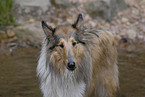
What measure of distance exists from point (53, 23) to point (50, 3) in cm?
140

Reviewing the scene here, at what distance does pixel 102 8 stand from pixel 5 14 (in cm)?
475

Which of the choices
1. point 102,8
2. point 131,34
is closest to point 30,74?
point 131,34

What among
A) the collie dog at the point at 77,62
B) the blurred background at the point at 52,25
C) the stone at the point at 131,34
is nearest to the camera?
the collie dog at the point at 77,62

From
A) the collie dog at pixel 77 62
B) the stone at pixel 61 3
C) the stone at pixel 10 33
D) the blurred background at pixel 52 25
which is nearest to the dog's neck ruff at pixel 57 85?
the collie dog at pixel 77 62

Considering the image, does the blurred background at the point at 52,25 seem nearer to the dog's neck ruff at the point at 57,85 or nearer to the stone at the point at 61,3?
the stone at the point at 61,3

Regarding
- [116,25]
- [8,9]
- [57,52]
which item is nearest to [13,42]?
[8,9]

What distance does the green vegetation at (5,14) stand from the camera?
395 inches

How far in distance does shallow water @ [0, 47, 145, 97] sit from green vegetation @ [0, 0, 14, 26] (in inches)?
67.7

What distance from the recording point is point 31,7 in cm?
1121

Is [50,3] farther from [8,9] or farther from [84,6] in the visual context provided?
[8,9]

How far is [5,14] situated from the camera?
402 inches

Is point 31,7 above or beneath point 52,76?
above

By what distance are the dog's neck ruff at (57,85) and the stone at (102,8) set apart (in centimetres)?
809

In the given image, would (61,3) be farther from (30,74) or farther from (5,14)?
(30,74)
